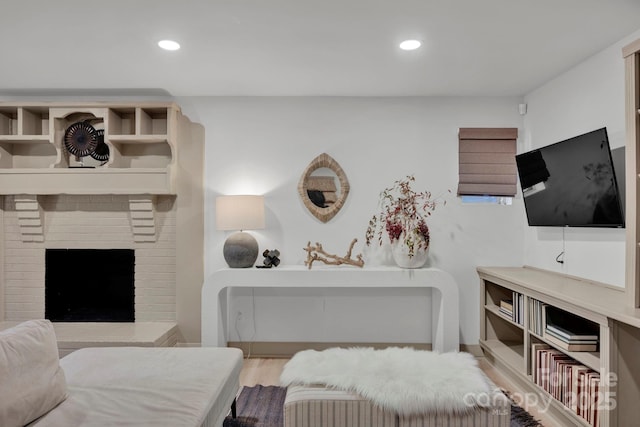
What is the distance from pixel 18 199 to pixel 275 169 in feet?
7.74

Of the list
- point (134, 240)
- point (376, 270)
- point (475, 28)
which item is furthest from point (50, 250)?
point (475, 28)

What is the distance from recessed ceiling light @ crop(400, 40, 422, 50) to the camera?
267 centimetres

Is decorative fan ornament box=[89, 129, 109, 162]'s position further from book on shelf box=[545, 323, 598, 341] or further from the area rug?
book on shelf box=[545, 323, 598, 341]

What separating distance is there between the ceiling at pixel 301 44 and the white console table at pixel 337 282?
1587 millimetres

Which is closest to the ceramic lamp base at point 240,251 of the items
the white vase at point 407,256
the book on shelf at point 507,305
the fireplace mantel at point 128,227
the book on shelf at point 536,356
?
the fireplace mantel at point 128,227

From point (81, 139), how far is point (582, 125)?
4.14 metres

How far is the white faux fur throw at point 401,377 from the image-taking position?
6.42ft

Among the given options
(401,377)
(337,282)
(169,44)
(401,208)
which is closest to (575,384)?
(401,377)

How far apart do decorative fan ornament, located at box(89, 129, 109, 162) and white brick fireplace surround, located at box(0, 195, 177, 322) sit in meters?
0.36

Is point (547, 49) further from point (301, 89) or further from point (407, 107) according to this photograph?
point (301, 89)

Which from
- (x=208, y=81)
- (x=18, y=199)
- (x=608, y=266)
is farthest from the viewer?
(x=18, y=199)

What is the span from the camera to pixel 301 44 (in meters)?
2.73

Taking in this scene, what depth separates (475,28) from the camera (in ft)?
8.14

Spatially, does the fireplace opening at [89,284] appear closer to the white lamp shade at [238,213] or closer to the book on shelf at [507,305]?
the white lamp shade at [238,213]
